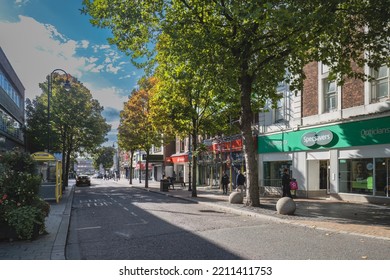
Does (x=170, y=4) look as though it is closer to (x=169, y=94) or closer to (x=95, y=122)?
(x=169, y=94)

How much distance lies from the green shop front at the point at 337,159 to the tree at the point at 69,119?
18.7 metres

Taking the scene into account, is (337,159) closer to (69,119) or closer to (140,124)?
(140,124)

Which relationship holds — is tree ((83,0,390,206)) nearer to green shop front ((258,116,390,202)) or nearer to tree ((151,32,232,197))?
tree ((151,32,232,197))

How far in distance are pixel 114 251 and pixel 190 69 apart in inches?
343

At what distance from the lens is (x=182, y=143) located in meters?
45.1

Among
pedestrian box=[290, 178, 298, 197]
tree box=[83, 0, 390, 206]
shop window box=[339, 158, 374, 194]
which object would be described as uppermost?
tree box=[83, 0, 390, 206]

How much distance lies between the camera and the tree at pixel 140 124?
109 ft

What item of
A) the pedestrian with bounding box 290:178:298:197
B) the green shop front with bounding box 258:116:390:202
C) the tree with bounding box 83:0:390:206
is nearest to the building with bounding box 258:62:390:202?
the green shop front with bounding box 258:116:390:202

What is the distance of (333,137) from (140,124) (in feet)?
66.2

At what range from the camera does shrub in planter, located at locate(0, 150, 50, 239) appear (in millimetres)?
8133

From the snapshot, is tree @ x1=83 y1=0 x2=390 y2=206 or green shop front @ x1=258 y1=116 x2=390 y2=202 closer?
tree @ x1=83 y1=0 x2=390 y2=206

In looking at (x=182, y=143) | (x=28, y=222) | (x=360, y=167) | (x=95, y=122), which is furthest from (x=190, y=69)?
(x=182, y=143)

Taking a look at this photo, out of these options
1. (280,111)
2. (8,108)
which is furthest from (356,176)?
(8,108)

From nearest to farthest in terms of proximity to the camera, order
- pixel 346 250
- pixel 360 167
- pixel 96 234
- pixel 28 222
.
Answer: pixel 346 250, pixel 28 222, pixel 96 234, pixel 360 167
